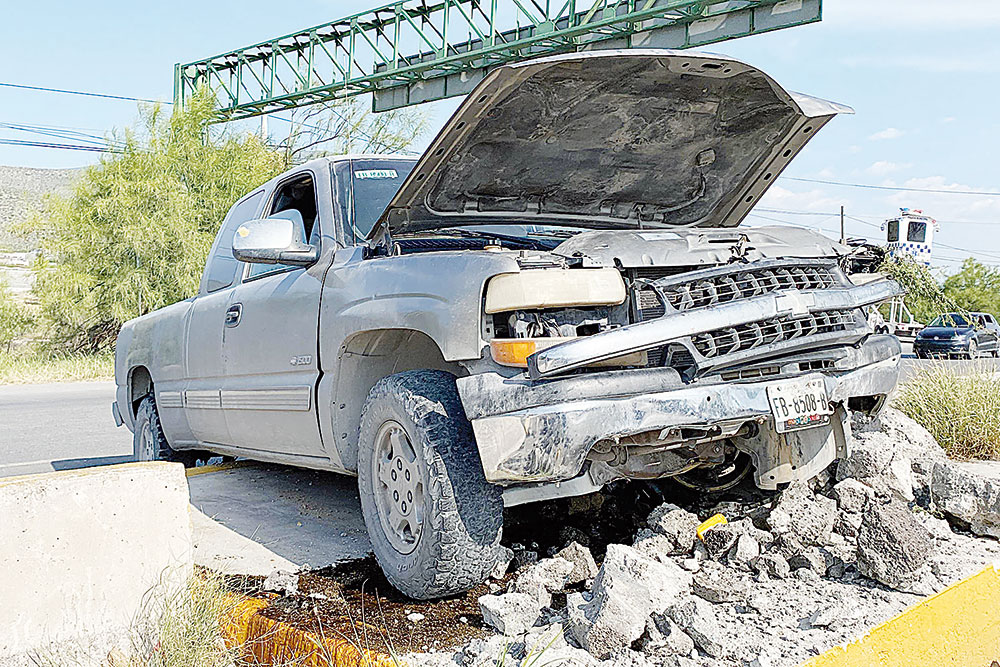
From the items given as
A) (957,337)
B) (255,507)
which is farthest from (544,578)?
(957,337)

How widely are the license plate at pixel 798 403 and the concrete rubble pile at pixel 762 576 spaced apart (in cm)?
44

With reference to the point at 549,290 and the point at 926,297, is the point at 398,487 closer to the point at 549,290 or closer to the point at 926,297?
the point at 549,290

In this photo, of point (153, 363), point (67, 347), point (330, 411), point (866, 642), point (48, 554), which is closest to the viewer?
point (866, 642)

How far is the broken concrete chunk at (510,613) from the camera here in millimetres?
3008

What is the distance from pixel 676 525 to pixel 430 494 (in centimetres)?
117

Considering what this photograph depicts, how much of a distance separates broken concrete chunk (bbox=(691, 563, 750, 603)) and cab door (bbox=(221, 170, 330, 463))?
1815 millimetres

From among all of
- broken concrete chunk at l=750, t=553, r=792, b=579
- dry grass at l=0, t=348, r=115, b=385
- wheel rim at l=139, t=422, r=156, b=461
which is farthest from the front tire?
dry grass at l=0, t=348, r=115, b=385

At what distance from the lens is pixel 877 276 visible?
3904 millimetres

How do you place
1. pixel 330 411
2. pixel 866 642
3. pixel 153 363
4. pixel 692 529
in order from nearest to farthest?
pixel 866 642, pixel 692 529, pixel 330 411, pixel 153 363

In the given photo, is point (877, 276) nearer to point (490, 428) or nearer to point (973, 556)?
point (973, 556)

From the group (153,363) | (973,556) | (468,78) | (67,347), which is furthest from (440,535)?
(67,347)

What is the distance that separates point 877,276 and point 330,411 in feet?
7.93

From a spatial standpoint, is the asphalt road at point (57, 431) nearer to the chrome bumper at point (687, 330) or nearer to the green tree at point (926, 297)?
the chrome bumper at point (687, 330)

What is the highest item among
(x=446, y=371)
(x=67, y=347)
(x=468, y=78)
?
(x=468, y=78)
